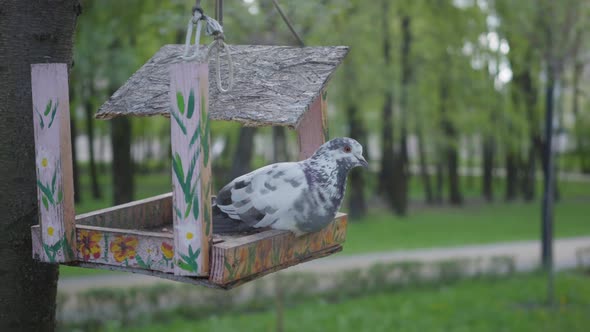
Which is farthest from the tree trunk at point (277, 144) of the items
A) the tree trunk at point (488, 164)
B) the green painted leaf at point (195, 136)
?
the tree trunk at point (488, 164)

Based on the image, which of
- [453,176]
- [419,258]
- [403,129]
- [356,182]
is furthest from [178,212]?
[453,176]

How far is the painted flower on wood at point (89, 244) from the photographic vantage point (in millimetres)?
2217

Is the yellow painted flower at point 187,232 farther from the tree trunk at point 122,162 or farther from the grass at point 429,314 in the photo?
the tree trunk at point 122,162

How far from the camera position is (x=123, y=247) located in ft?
7.09

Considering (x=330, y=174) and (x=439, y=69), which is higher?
(x=439, y=69)

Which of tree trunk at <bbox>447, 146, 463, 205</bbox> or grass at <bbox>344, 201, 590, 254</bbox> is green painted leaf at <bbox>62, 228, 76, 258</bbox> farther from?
tree trunk at <bbox>447, 146, 463, 205</bbox>

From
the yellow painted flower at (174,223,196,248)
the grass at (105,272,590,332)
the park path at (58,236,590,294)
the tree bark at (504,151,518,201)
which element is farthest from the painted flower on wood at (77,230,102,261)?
the tree bark at (504,151,518,201)

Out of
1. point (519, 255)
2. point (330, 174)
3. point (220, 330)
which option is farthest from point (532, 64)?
point (330, 174)

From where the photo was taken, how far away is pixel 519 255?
478 inches

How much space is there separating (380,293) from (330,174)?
21.7 feet

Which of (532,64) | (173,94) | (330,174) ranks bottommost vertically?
(330,174)

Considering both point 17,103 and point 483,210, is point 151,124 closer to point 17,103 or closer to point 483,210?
point 483,210

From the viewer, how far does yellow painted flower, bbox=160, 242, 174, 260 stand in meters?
2.06

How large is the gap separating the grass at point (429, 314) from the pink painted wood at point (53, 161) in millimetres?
4892
